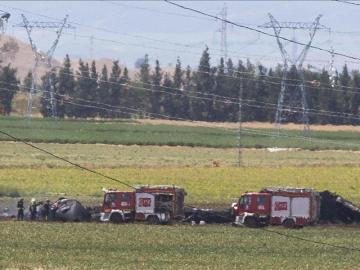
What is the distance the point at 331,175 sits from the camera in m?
75.2

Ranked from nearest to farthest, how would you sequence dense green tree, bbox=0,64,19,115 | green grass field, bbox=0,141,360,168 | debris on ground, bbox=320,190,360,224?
debris on ground, bbox=320,190,360,224 < green grass field, bbox=0,141,360,168 < dense green tree, bbox=0,64,19,115

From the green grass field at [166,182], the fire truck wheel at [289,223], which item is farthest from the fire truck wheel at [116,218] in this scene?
the fire truck wheel at [289,223]

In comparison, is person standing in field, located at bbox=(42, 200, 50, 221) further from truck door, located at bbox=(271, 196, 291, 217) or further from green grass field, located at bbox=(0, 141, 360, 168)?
green grass field, located at bbox=(0, 141, 360, 168)

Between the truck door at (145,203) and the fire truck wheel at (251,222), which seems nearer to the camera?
the fire truck wheel at (251,222)

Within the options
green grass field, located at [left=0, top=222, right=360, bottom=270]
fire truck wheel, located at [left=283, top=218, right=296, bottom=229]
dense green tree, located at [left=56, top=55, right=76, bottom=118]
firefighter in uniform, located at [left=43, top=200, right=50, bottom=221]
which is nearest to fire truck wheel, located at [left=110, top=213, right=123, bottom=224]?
green grass field, located at [left=0, top=222, right=360, bottom=270]

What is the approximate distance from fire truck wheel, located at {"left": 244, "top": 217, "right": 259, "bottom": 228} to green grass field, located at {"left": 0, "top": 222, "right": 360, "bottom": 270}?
156 centimetres

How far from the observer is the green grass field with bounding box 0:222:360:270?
34.8 m

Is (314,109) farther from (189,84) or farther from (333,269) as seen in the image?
(333,269)

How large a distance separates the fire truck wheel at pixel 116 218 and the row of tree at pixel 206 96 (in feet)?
298

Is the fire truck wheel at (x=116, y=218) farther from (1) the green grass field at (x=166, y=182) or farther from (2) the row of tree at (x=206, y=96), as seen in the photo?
(2) the row of tree at (x=206, y=96)

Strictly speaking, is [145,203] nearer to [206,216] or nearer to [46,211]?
[206,216]

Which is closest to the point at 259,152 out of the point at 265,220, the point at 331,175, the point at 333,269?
the point at 331,175

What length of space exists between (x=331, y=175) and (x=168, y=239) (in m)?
34.1

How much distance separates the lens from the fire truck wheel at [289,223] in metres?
50.4
